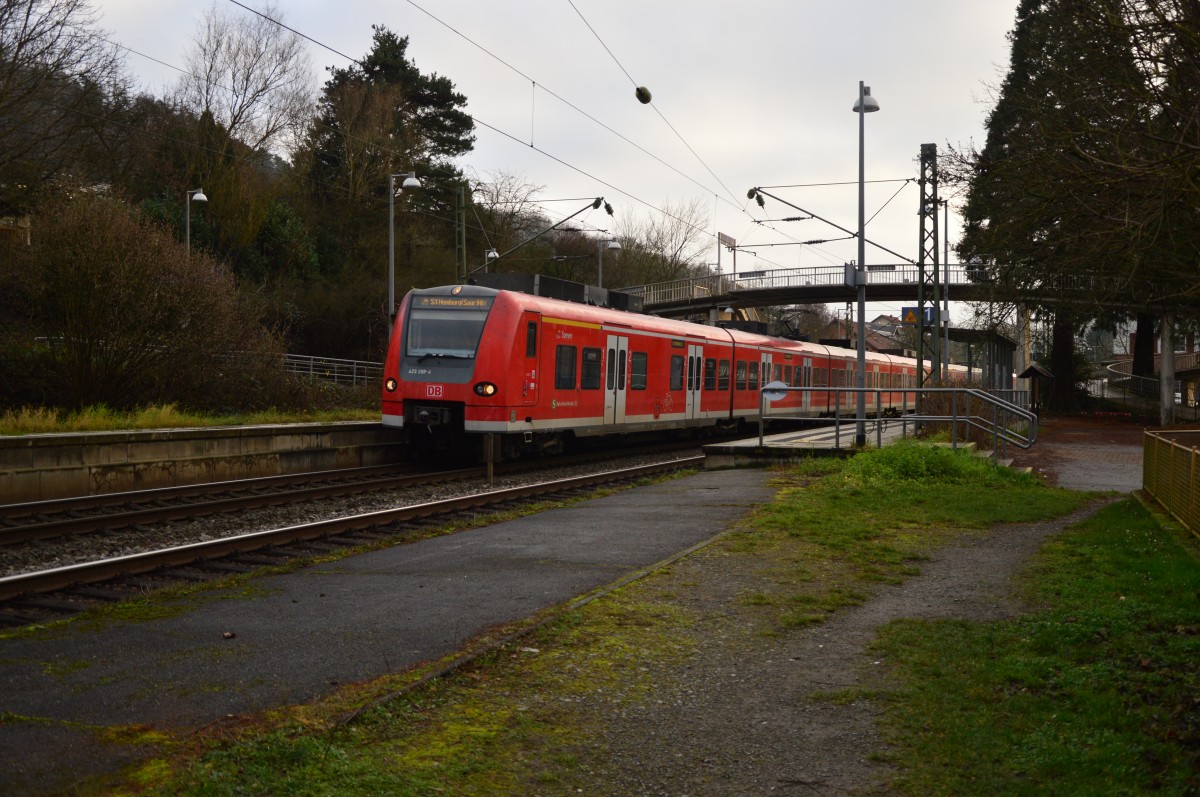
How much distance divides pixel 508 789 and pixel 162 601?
452 cm

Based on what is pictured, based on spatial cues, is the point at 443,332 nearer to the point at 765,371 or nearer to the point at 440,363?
the point at 440,363

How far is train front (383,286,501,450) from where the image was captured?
18266 millimetres

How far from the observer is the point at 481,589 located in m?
8.42

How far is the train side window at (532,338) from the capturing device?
61.3 ft

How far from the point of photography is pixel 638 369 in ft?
76.3

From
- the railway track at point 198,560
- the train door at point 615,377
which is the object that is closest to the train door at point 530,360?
the train door at point 615,377

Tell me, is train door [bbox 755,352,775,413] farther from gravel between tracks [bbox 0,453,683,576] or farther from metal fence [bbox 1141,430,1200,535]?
metal fence [bbox 1141,430,1200,535]

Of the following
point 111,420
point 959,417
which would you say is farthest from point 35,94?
point 959,417

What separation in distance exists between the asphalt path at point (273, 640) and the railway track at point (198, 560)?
68cm

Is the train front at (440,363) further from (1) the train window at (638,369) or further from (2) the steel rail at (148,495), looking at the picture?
(1) the train window at (638,369)

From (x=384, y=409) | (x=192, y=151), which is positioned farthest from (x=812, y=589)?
(x=192, y=151)

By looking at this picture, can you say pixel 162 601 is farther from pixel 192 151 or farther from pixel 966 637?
pixel 192 151

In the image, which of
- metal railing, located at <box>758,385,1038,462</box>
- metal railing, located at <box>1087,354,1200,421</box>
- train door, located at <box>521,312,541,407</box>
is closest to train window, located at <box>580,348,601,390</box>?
train door, located at <box>521,312,541,407</box>

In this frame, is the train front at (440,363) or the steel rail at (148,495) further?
the train front at (440,363)
